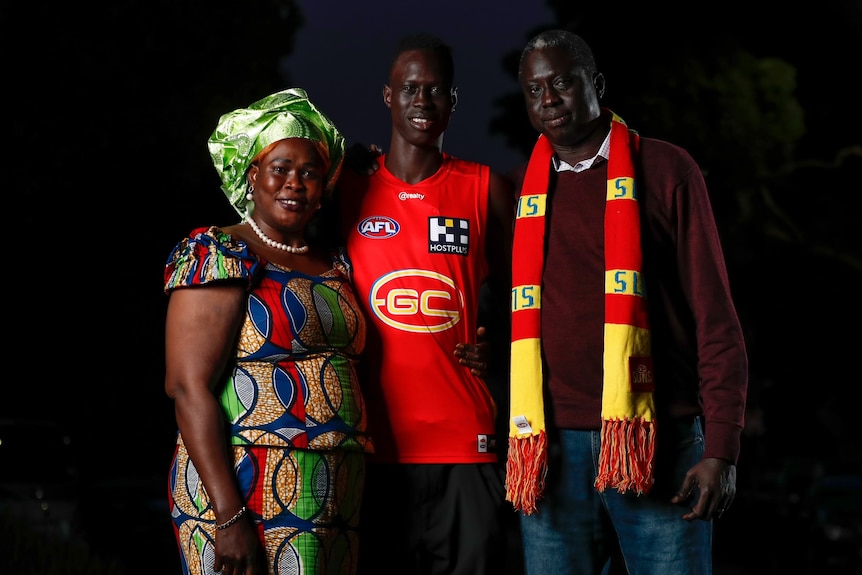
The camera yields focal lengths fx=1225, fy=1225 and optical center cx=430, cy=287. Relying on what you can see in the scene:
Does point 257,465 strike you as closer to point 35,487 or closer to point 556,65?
point 556,65

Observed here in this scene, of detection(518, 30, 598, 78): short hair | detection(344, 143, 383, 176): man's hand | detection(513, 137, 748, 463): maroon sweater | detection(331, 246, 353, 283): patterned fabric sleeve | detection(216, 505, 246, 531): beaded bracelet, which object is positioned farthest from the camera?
detection(344, 143, 383, 176): man's hand

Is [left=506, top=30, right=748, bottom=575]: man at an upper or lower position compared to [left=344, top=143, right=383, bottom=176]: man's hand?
lower

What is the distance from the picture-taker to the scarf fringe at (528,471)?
3.93 meters

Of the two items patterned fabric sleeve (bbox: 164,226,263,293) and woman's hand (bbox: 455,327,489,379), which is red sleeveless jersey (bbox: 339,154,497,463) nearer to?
woman's hand (bbox: 455,327,489,379)

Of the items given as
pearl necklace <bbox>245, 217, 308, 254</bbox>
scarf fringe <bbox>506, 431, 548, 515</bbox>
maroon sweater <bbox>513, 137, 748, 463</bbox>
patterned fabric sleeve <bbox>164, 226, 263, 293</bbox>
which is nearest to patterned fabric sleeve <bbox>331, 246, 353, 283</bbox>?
pearl necklace <bbox>245, 217, 308, 254</bbox>

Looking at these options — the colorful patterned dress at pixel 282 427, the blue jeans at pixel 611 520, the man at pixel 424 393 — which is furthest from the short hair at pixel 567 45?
the blue jeans at pixel 611 520

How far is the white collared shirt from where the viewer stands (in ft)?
13.4

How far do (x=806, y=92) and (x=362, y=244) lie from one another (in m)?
18.3

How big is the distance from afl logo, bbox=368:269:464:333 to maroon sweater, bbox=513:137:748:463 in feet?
1.53

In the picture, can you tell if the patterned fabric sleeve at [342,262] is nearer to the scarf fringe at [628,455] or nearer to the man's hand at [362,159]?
the man's hand at [362,159]

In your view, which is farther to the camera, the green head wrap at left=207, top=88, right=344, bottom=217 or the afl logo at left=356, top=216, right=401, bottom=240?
the afl logo at left=356, top=216, right=401, bottom=240

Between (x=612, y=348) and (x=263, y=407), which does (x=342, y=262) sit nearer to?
(x=263, y=407)

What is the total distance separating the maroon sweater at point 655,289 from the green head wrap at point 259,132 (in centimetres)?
85

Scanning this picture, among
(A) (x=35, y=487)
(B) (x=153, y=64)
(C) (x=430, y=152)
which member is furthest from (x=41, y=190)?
(C) (x=430, y=152)
